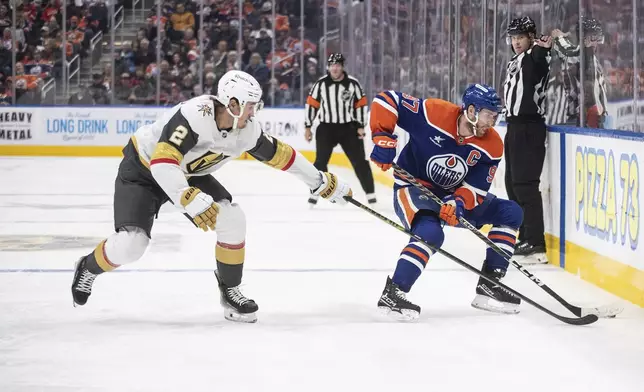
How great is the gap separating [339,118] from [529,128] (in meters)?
3.64

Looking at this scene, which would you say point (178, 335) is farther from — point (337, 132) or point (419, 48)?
point (419, 48)

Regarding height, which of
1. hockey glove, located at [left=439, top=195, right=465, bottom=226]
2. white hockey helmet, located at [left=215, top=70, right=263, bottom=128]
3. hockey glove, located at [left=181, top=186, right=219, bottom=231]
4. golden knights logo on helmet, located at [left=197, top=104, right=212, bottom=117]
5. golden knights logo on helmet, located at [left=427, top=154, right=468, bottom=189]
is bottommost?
hockey glove, located at [left=439, top=195, right=465, bottom=226]

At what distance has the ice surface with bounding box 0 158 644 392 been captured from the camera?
3439mm

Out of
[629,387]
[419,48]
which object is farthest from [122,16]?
[629,387]

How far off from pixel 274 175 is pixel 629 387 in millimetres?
9224

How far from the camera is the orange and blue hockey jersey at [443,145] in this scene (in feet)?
15.0

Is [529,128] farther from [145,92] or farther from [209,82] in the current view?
[145,92]

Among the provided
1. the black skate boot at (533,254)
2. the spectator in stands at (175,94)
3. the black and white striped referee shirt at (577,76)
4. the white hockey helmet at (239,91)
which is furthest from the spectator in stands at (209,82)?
the white hockey helmet at (239,91)

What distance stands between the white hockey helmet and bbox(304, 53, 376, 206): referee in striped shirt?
5.28 metres

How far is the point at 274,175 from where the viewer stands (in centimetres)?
1241

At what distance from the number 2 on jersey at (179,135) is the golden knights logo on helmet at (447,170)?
1.15 metres

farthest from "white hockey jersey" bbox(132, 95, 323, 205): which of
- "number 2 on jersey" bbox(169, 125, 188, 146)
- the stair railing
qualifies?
the stair railing

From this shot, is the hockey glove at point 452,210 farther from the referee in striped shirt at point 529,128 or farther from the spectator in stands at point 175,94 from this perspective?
the spectator in stands at point 175,94

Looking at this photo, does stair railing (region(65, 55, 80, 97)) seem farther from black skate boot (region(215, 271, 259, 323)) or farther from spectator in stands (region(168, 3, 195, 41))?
black skate boot (region(215, 271, 259, 323))
